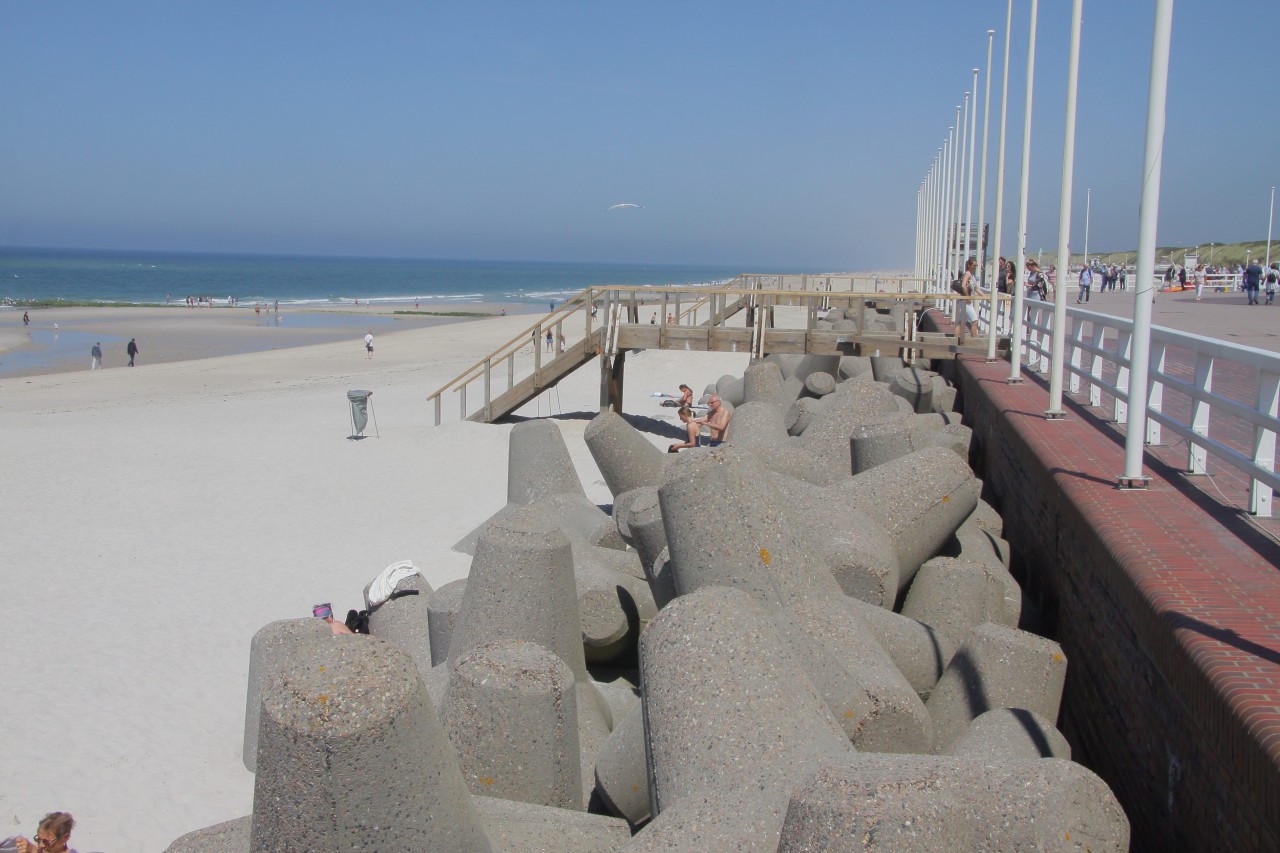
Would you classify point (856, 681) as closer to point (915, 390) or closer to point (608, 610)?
point (608, 610)

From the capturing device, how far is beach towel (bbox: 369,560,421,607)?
780 cm

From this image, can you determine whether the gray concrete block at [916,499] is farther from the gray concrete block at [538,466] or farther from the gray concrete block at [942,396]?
the gray concrete block at [942,396]

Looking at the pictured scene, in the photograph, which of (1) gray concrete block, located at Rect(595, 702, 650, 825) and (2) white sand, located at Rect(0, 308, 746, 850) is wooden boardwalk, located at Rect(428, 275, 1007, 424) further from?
(1) gray concrete block, located at Rect(595, 702, 650, 825)

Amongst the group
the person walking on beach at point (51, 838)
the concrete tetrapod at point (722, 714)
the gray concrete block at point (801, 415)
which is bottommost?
the person walking on beach at point (51, 838)

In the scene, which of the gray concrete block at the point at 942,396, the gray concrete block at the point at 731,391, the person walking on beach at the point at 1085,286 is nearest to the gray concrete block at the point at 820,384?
the gray concrete block at the point at 942,396

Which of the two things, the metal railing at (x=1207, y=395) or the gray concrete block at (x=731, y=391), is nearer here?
the metal railing at (x=1207, y=395)

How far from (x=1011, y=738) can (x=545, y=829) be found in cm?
194

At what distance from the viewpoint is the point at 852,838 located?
2.65m

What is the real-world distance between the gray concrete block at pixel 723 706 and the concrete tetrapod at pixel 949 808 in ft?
1.70

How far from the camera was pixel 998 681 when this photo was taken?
16.7ft

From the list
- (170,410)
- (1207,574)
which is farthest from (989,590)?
(170,410)

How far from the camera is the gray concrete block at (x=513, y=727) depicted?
171 inches

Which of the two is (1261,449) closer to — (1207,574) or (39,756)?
(1207,574)

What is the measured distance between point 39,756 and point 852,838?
6.28 metres
